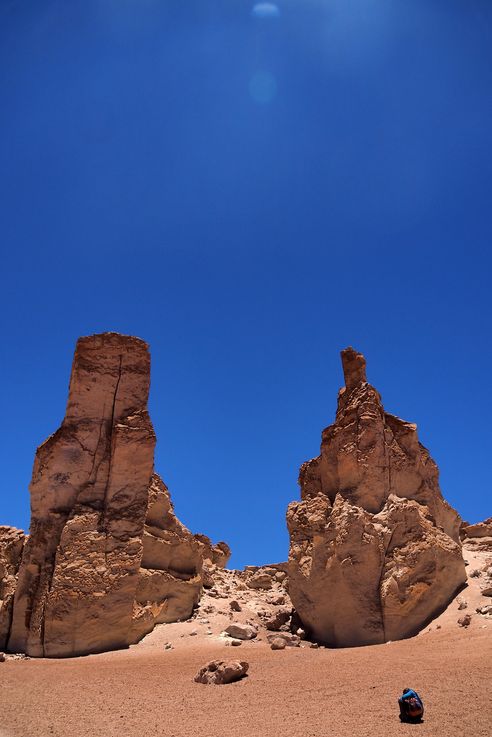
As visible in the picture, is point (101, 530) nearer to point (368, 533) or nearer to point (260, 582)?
point (368, 533)

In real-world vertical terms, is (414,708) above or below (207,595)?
below

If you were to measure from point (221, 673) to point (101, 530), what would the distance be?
22.9 ft

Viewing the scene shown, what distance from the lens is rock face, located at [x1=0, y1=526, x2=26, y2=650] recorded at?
1477cm

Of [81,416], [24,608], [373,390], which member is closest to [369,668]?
[373,390]

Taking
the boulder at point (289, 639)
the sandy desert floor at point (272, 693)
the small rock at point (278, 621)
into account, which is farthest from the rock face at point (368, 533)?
the small rock at point (278, 621)

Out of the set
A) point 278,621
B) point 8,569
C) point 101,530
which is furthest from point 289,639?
point 8,569

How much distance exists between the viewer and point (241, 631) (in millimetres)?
15500

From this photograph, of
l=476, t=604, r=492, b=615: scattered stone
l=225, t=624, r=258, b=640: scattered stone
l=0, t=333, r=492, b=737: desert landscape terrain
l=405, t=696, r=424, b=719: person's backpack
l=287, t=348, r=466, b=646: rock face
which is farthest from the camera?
l=225, t=624, r=258, b=640: scattered stone

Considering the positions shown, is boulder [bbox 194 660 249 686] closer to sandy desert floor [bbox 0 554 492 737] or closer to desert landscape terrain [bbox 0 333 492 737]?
desert landscape terrain [bbox 0 333 492 737]

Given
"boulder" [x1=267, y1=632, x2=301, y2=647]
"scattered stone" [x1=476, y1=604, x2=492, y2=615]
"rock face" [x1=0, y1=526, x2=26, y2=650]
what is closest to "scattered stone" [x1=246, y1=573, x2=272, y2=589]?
"boulder" [x1=267, y1=632, x2=301, y2=647]

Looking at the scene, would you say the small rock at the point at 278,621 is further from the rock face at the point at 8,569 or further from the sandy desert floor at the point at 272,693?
the rock face at the point at 8,569

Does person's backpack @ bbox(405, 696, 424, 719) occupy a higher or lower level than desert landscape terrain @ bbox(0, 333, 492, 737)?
lower

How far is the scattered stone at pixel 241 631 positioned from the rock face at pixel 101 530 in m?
2.35

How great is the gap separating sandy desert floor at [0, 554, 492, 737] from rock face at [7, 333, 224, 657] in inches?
56.3
